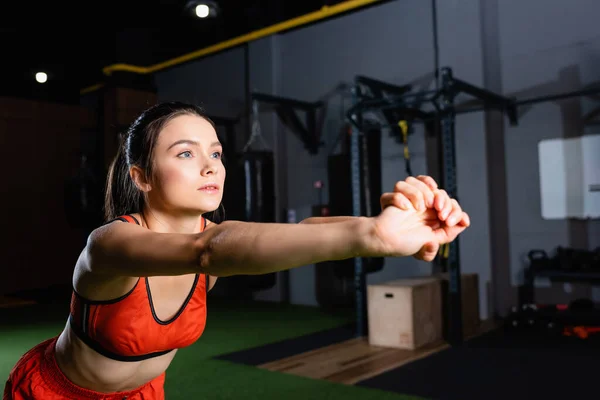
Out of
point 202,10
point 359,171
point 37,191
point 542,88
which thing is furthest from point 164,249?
point 37,191

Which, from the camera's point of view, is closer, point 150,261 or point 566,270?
point 150,261

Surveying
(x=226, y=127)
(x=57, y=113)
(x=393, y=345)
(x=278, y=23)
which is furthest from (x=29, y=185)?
(x=393, y=345)

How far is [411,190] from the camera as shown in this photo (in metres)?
0.80

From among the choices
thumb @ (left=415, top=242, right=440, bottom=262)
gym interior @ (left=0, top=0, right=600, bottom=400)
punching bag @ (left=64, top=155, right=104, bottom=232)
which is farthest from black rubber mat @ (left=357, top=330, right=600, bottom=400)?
punching bag @ (left=64, top=155, right=104, bottom=232)

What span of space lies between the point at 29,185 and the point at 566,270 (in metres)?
7.59

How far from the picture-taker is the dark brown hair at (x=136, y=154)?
1.15m

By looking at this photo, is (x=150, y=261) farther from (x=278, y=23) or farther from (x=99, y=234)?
(x=278, y=23)

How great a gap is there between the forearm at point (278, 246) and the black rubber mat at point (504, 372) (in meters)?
2.48

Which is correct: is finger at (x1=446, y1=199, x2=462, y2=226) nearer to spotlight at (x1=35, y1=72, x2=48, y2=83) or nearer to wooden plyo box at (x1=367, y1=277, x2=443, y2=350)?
wooden plyo box at (x1=367, y1=277, x2=443, y2=350)

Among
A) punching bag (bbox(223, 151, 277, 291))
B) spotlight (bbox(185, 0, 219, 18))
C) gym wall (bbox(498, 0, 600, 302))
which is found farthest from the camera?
punching bag (bbox(223, 151, 277, 291))

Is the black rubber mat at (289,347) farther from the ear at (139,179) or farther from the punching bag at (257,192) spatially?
the ear at (139,179)

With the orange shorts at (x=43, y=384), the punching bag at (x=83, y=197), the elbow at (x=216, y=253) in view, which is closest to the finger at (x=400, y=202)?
the elbow at (x=216, y=253)

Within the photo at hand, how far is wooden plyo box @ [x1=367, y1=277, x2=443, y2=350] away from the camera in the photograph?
413cm

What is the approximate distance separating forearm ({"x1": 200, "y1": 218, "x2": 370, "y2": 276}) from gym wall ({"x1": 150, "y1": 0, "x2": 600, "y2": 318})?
4.71 metres
